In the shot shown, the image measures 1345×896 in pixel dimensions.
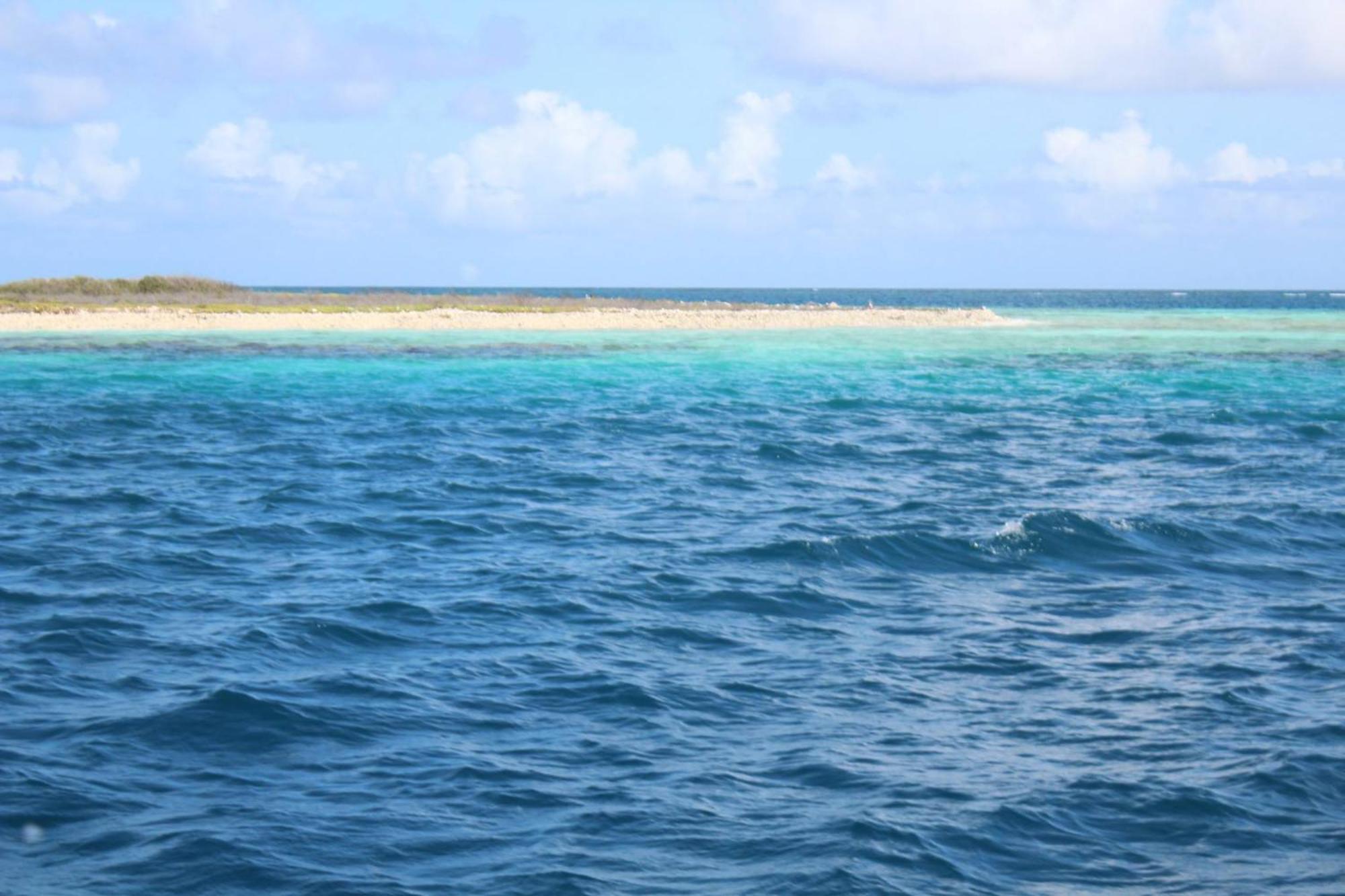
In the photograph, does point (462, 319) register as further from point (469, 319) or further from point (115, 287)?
point (115, 287)

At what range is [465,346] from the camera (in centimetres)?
5872

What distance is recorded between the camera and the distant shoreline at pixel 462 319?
66.2 metres

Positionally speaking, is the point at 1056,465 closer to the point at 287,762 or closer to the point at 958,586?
the point at 958,586

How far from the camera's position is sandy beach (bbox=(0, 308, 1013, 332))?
217 feet

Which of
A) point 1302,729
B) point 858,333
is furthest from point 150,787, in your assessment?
point 858,333

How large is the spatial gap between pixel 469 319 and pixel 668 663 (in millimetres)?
61087

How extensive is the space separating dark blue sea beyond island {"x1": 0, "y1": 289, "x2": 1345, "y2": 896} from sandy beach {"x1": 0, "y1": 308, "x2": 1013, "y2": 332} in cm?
3683

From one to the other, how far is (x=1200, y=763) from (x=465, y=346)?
5032cm

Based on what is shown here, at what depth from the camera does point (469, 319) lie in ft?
239

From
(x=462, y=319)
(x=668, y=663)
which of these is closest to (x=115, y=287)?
(x=462, y=319)

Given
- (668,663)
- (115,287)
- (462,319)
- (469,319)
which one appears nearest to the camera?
(668,663)

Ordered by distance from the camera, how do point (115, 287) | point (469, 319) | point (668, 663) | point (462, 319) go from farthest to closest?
point (115, 287)
point (462, 319)
point (469, 319)
point (668, 663)

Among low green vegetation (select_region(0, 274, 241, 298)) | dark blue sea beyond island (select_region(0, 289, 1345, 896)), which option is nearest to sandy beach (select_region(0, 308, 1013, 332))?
low green vegetation (select_region(0, 274, 241, 298))

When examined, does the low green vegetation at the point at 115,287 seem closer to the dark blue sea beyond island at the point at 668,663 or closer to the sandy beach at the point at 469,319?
the sandy beach at the point at 469,319
